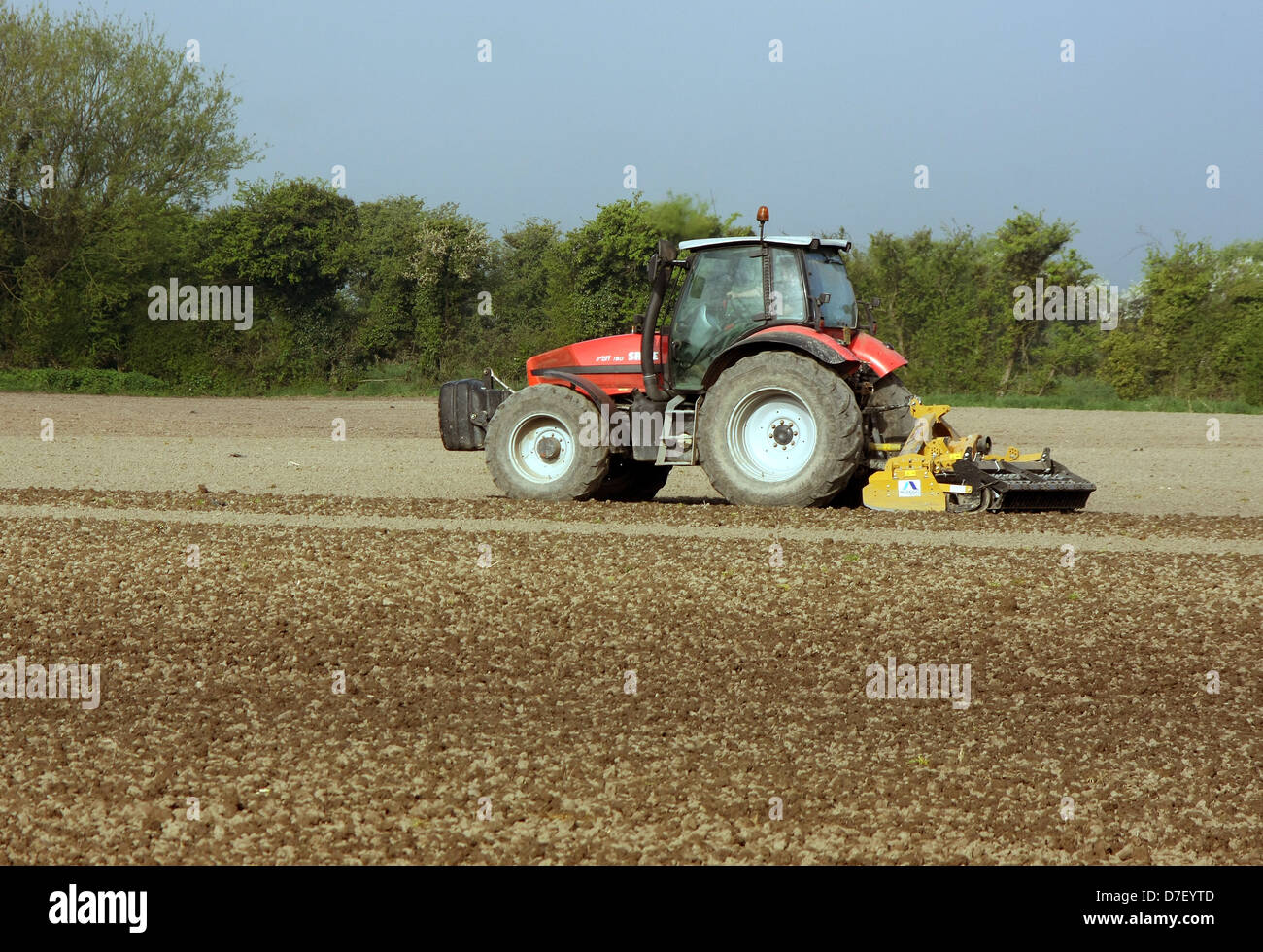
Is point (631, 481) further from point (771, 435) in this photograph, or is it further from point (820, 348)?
point (820, 348)

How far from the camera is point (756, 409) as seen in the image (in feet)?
36.3

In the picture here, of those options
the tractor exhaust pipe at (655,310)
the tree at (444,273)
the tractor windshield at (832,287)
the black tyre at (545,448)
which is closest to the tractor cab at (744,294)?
the tractor windshield at (832,287)

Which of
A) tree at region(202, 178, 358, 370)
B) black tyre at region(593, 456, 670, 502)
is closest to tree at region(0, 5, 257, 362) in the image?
tree at region(202, 178, 358, 370)

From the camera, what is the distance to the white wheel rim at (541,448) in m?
11.7

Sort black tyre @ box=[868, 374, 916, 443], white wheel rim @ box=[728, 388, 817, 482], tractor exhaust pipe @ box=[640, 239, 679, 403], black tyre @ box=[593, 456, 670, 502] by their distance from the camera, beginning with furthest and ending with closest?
black tyre @ box=[593, 456, 670, 502] < black tyre @ box=[868, 374, 916, 443] < tractor exhaust pipe @ box=[640, 239, 679, 403] < white wheel rim @ box=[728, 388, 817, 482]

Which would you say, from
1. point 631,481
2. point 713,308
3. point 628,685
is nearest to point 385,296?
point 631,481

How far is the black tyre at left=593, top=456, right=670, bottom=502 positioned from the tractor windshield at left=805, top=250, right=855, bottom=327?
7.78 ft

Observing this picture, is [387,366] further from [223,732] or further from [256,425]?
[223,732]

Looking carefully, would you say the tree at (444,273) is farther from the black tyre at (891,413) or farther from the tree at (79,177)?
the black tyre at (891,413)

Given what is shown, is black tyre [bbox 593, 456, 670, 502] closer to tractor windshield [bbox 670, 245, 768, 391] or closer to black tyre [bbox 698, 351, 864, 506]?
tractor windshield [bbox 670, 245, 768, 391]

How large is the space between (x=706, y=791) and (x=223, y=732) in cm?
185

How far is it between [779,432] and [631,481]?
2.04m

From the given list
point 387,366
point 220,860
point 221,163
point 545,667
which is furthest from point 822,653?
point 221,163

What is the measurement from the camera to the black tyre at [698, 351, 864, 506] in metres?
10.5
